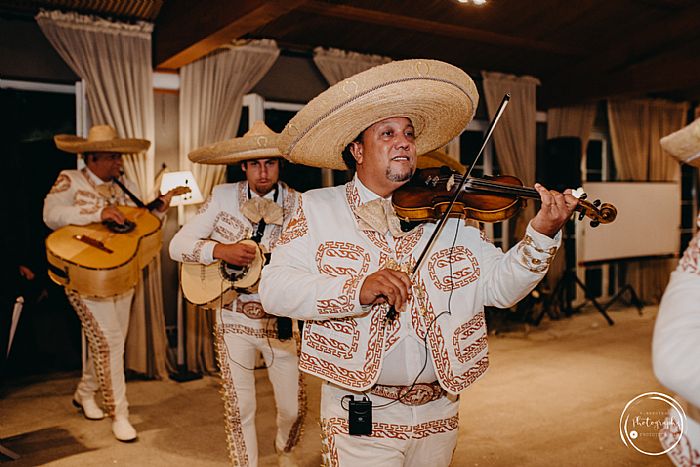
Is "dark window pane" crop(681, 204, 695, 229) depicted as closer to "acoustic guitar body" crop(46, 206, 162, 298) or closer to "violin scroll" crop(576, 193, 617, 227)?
"acoustic guitar body" crop(46, 206, 162, 298)

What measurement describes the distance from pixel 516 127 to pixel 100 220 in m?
5.53

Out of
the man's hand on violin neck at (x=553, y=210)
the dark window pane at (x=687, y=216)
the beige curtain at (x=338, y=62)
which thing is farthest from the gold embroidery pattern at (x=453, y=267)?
the dark window pane at (x=687, y=216)

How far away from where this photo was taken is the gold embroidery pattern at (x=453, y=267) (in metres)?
1.94

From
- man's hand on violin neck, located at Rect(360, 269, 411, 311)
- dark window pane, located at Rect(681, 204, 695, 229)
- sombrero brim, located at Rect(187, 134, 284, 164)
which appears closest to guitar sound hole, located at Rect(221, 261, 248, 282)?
sombrero brim, located at Rect(187, 134, 284, 164)

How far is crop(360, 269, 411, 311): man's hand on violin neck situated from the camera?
1.62 meters

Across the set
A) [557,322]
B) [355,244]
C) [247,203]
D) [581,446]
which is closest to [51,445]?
[247,203]

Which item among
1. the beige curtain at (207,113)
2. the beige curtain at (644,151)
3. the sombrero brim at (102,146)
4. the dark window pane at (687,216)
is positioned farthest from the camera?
the dark window pane at (687,216)

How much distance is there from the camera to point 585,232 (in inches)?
313

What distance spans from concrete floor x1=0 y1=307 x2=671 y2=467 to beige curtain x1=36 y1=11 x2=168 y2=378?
38cm

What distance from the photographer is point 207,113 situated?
5625mm

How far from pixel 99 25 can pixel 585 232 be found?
19.4 ft

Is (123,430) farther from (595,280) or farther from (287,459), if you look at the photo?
(595,280)

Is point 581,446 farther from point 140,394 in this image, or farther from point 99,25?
point 99,25

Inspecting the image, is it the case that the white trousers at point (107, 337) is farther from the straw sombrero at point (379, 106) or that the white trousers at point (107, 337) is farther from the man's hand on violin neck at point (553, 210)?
the man's hand on violin neck at point (553, 210)
